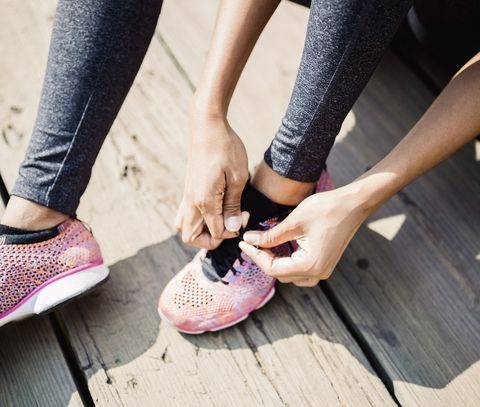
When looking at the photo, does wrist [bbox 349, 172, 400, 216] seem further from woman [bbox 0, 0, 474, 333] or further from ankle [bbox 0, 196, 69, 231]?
ankle [bbox 0, 196, 69, 231]

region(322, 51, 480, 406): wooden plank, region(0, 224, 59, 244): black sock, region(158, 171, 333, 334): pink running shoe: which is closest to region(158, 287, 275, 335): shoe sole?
region(158, 171, 333, 334): pink running shoe

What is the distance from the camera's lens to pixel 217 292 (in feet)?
2.70

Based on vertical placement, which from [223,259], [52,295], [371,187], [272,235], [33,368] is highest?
[371,187]

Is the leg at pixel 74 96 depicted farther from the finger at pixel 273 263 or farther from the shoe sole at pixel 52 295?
the finger at pixel 273 263

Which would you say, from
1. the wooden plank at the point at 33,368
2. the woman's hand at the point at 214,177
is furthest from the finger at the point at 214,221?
the wooden plank at the point at 33,368

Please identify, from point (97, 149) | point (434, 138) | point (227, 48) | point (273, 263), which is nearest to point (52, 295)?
point (97, 149)

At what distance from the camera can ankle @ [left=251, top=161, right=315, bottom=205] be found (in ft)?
2.46

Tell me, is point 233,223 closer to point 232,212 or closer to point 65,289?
point 232,212

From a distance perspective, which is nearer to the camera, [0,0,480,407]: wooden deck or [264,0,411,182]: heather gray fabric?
[264,0,411,182]: heather gray fabric

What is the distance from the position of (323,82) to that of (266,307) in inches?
16.2

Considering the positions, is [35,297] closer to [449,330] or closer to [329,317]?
[329,317]

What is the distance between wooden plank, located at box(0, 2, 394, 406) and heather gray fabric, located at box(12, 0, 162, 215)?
6.9 inches

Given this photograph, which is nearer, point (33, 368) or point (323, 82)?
point (323, 82)

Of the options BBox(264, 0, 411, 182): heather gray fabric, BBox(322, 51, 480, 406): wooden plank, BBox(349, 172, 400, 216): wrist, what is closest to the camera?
BBox(264, 0, 411, 182): heather gray fabric
